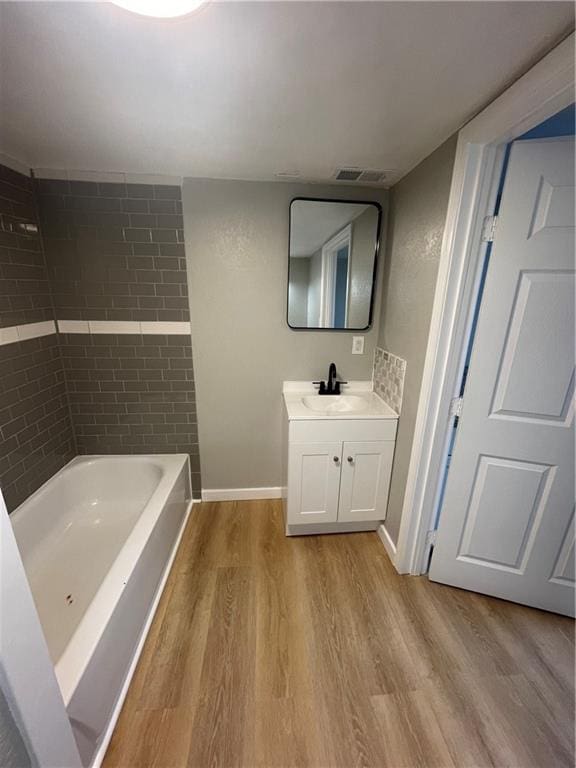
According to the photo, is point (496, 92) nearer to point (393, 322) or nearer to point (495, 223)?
point (495, 223)

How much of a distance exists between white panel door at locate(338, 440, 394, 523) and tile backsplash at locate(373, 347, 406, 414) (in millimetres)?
273

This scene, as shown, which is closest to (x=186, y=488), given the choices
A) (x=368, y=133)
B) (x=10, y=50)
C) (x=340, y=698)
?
(x=340, y=698)

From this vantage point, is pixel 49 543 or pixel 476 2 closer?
pixel 476 2

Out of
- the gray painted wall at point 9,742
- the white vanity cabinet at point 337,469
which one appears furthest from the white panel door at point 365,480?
the gray painted wall at point 9,742

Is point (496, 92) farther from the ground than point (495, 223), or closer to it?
farther from the ground

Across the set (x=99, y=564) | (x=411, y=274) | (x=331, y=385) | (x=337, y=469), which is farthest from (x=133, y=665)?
(x=411, y=274)

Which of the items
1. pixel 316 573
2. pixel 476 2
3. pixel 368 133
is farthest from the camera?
pixel 316 573

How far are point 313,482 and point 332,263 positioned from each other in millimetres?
1388

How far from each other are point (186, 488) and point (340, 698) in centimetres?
144

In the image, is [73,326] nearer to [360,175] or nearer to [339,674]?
[360,175]

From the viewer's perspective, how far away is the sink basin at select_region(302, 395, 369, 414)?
199 cm

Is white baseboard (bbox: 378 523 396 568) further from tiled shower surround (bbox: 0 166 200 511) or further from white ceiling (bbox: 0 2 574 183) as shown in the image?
white ceiling (bbox: 0 2 574 183)

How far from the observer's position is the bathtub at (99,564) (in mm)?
969

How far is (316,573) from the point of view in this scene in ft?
5.58
